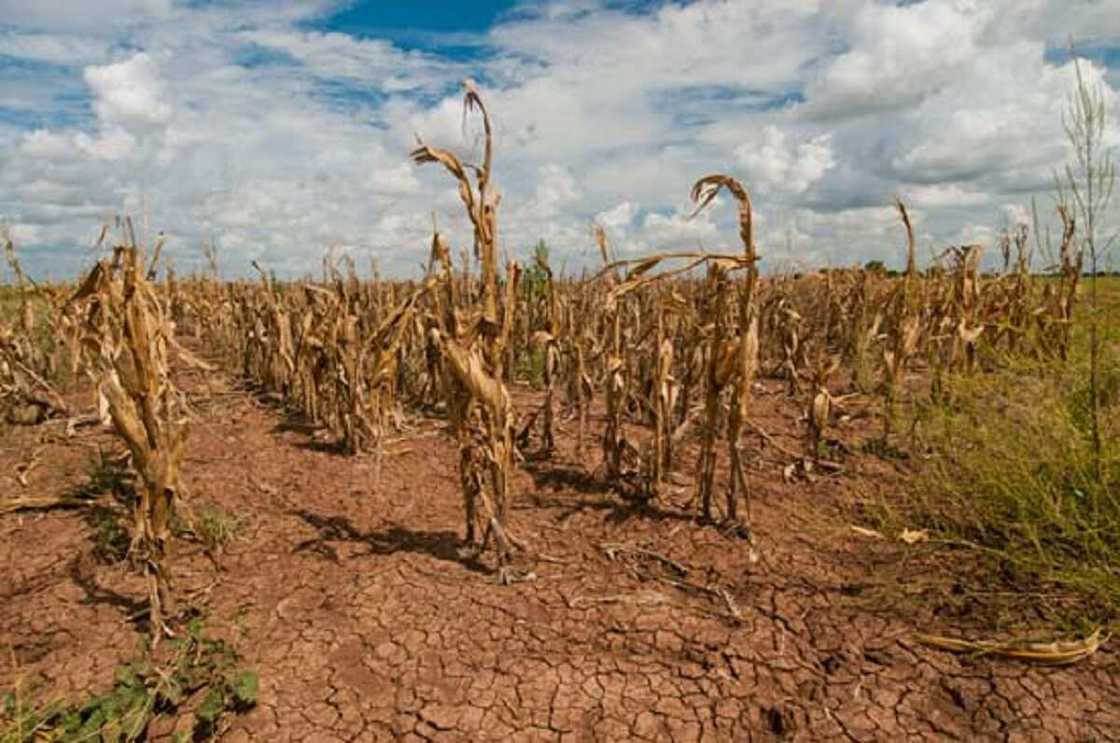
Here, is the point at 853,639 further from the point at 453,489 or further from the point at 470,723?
the point at 453,489

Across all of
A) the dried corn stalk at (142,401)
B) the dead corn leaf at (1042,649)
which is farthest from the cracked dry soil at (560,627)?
the dried corn stalk at (142,401)

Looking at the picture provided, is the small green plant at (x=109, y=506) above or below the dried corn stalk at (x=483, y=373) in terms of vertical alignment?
below

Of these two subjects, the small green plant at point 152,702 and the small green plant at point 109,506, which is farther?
the small green plant at point 109,506

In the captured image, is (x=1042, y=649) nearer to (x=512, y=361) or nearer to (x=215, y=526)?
(x=215, y=526)

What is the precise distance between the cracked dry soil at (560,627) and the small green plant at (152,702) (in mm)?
89

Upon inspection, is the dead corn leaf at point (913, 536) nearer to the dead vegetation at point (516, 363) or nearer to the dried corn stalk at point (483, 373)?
the dead vegetation at point (516, 363)

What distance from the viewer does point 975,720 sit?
214 centimetres

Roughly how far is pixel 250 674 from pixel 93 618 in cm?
99

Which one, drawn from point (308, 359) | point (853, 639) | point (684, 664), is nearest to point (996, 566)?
point (853, 639)

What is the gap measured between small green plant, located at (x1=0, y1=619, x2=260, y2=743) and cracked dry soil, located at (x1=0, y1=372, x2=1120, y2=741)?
9cm

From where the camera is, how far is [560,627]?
2676 millimetres

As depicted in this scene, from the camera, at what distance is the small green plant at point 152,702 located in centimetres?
214

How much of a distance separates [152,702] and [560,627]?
1.42 metres

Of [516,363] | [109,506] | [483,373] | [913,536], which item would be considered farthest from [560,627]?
[516,363]
